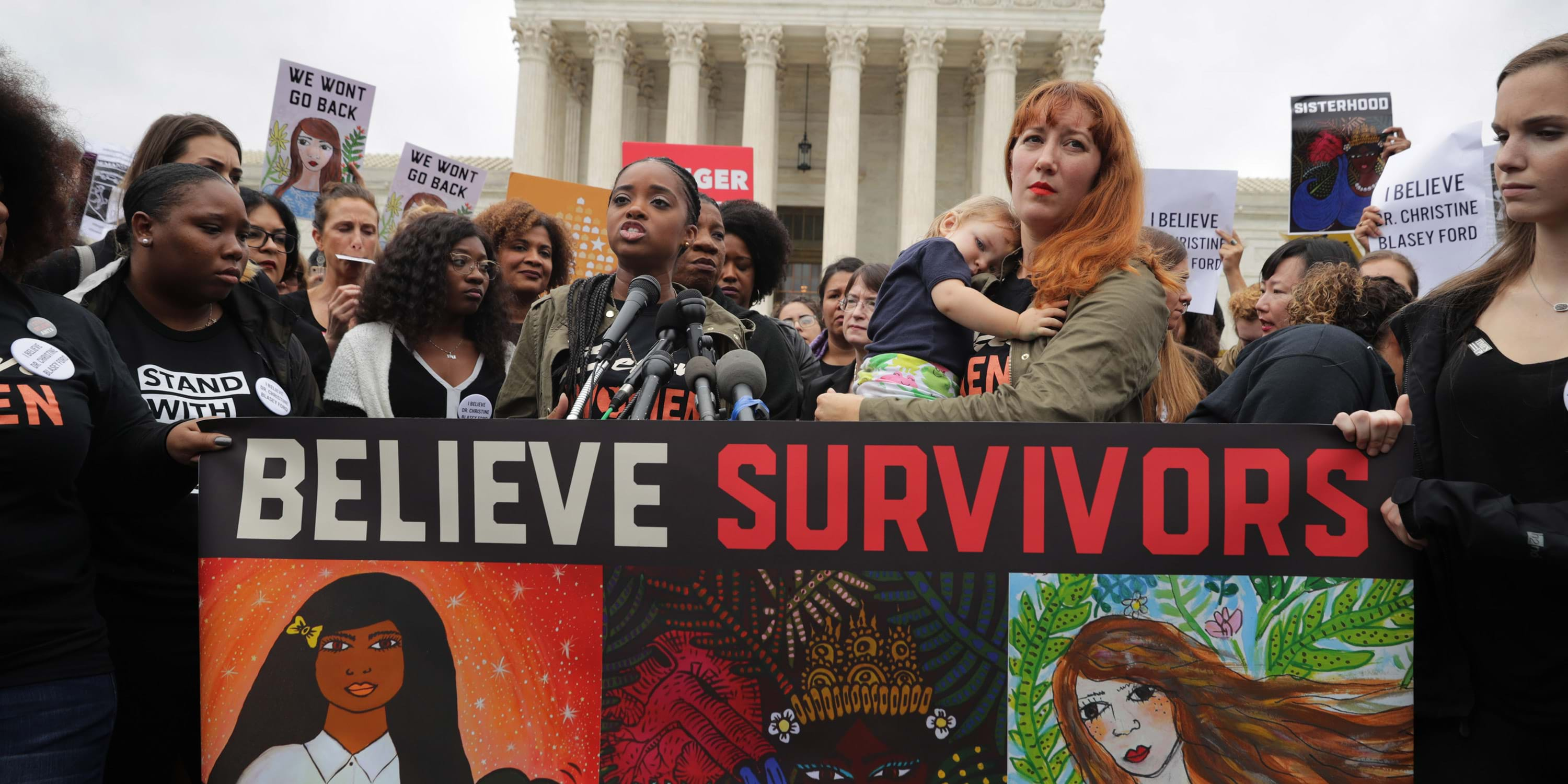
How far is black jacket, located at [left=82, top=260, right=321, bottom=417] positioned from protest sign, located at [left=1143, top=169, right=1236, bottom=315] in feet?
21.8

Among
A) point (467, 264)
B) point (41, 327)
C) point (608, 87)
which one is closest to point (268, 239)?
point (467, 264)

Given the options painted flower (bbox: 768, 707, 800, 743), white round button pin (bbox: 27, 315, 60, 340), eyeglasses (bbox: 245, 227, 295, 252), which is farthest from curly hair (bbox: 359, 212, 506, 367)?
painted flower (bbox: 768, 707, 800, 743)

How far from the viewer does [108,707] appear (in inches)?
96.0

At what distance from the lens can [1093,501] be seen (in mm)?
2391

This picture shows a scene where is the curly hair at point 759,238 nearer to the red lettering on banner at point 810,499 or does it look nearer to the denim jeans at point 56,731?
the red lettering on banner at point 810,499

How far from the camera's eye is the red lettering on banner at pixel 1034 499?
2.38 m

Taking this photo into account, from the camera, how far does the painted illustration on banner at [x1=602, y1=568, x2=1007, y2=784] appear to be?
2.34 meters

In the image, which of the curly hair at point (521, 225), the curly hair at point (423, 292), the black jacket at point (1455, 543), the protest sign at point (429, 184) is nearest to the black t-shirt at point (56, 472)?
the curly hair at point (423, 292)

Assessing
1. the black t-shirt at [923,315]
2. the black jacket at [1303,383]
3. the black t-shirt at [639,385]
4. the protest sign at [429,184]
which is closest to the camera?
the black jacket at [1303,383]

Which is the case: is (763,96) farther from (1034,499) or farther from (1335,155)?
(1034,499)

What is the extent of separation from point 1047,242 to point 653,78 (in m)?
37.6

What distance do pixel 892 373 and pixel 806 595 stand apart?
755 millimetres

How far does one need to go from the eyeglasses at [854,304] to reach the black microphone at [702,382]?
285 centimetres

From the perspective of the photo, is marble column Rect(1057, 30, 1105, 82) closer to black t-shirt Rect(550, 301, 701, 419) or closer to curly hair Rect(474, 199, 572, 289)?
curly hair Rect(474, 199, 572, 289)
